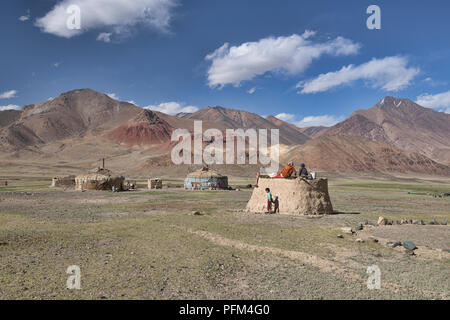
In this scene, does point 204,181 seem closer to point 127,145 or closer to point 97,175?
point 97,175

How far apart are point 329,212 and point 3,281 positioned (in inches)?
582

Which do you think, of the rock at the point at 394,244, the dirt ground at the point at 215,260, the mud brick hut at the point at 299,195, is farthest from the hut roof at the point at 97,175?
the rock at the point at 394,244

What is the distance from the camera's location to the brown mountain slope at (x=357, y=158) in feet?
337

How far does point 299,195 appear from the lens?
650 inches

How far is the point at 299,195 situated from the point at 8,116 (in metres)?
216

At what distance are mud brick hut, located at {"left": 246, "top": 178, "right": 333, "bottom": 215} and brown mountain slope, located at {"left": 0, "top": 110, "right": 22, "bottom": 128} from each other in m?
203

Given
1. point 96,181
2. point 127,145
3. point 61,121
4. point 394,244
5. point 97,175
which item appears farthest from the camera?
point 61,121

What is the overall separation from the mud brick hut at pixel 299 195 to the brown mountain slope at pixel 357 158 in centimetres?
8441

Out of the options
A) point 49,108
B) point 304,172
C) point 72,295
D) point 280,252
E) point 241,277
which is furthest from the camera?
point 49,108

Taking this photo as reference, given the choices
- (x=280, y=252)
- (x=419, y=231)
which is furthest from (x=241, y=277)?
(x=419, y=231)

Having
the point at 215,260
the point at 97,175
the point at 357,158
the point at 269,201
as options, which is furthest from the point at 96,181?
the point at 357,158

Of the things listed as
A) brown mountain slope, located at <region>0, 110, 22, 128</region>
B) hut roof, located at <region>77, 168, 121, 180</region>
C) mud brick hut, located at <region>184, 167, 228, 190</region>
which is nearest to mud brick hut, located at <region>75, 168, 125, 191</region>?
hut roof, located at <region>77, 168, 121, 180</region>

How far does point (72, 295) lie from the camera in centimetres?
605
